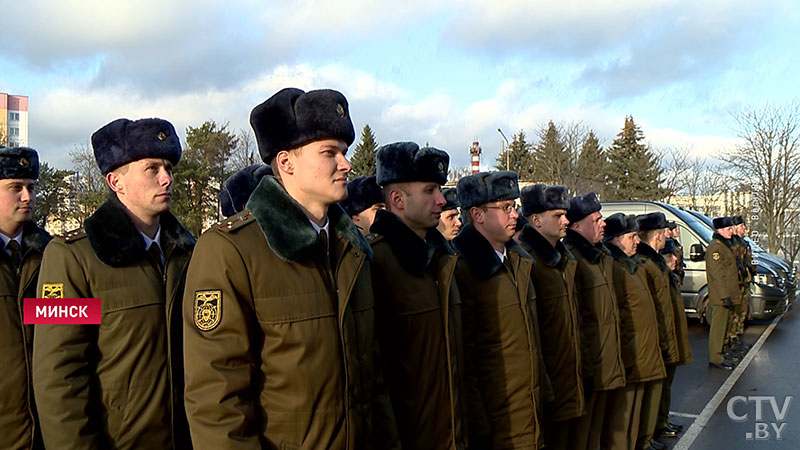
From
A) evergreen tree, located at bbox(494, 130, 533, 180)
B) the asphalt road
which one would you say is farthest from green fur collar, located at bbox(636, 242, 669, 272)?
evergreen tree, located at bbox(494, 130, 533, 180)

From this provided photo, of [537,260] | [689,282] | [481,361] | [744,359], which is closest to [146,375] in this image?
[481,361]

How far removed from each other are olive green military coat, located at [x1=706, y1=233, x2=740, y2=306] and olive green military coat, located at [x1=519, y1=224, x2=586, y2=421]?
5.96 m

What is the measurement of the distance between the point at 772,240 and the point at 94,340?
30.3 metres

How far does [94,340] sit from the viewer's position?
107 inches

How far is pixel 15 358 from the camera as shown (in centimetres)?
305

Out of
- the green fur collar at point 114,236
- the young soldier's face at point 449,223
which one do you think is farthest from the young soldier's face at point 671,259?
the green fur collar at point 114,236

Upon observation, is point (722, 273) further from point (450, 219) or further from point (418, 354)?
point (418, 354)

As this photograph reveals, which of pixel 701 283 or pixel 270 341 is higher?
pixel 270 341

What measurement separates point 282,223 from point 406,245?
102cm

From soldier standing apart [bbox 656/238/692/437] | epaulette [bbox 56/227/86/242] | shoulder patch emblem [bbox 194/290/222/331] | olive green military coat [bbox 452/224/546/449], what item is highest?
epaulette [bbox 56/227/86/242]

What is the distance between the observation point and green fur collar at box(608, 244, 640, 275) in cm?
596

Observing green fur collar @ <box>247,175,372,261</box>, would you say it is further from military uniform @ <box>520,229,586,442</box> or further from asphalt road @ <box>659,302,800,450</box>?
asphalt road @ <box>659,302,800,450</box>

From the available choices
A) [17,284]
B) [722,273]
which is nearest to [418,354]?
[17,284]

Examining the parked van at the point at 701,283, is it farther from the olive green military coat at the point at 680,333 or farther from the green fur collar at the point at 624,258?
the green fur collar at the point at 624,258
